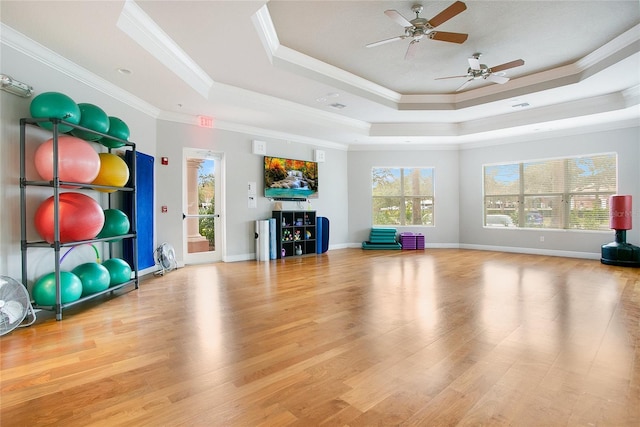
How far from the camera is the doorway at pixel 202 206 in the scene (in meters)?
6.84

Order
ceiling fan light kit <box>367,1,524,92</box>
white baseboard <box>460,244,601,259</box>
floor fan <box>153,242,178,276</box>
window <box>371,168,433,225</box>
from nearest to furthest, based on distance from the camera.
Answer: ceiling fan light kit <box>367,1,524,92</box>
floor fan <box>153,242,178,276</box>
white baseboard <box>460,244,601,259</box>
window <box>371,168,433,225</box>

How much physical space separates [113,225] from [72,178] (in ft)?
3.02

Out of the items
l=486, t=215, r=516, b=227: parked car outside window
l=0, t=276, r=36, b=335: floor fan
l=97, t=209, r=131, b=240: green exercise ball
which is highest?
l=97, t=209, r=131, b=240: green exercise ball

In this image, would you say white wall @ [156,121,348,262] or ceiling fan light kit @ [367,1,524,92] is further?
white wall @ [156,121,348,262]

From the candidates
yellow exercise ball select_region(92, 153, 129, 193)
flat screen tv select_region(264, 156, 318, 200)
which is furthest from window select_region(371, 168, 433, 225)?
yellow exercise ball select_region(92, 153, 129, 193)

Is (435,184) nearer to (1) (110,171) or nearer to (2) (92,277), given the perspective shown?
(1) (110,171)

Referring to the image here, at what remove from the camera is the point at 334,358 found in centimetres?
263

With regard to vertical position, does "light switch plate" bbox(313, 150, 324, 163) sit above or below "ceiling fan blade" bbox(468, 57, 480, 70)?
below

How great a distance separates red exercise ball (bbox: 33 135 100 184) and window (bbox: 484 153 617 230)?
29.4 ft

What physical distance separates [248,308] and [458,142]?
25.5 ft

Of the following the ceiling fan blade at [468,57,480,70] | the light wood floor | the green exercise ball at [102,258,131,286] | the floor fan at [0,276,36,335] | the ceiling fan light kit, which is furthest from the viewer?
the ceiling fan blade at [468,57,480,70]

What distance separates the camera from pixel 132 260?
5.23 metres

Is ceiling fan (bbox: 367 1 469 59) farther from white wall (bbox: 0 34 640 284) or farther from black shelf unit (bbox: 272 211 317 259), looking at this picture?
black shelf unit (bbox: 272 211 317 259)

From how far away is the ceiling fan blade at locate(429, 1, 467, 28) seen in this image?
3369mm
